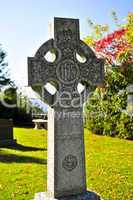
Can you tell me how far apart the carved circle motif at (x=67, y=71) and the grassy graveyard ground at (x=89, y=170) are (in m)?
2.65

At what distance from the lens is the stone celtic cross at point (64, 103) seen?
6723 mm

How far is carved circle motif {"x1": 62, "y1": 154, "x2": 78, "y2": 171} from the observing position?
22.4 feet

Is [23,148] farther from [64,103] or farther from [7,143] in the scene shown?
[64,103]

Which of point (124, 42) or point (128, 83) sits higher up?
point (124, 42)

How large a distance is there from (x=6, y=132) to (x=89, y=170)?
6.84 metres

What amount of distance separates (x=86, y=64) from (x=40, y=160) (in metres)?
5.79

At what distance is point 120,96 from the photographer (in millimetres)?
19094

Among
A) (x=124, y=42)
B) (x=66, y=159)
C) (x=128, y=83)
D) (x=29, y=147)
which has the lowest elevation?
(x=29, y=147)

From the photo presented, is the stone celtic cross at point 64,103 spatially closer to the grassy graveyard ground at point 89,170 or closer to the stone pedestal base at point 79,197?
the stone pedestal base at point 79,197

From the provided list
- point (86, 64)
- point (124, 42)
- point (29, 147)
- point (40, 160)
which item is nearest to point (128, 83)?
point (124, 42)

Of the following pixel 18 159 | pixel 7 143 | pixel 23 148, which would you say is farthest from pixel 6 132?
pixel 18 159

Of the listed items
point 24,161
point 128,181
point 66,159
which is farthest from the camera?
point 24,161

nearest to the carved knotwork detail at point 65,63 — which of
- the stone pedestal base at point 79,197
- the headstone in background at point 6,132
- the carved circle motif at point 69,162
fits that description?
the carved circle motif at point 69,162

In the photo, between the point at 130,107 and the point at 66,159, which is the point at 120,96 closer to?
the point at 130,107
